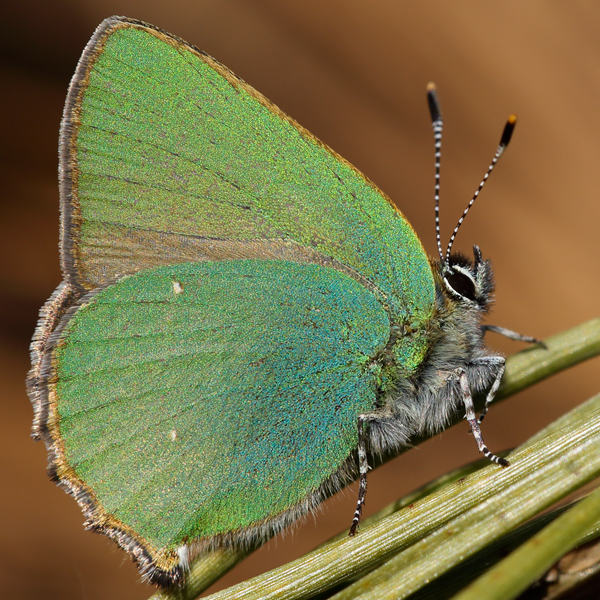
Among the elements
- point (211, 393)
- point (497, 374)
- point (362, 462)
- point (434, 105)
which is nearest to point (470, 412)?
point (497, 374)

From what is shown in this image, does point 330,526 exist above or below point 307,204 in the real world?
below

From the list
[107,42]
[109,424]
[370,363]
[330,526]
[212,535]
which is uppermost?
[107,42]

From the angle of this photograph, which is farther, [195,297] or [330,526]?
[330,526]

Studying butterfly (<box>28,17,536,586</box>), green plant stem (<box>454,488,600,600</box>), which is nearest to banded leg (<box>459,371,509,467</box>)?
butterfly (<box>28,17,536,586</box>)

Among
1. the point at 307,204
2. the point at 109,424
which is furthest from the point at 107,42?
the point at 109,424

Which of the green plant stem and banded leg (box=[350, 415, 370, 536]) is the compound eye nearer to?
banded leg (box=[350, 415, 370, 536])

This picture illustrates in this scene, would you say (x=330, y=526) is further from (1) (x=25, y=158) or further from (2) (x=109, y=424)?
(1) (x=25, y=158)

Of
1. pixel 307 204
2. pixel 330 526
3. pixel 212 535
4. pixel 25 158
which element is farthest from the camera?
pixel 330 526
